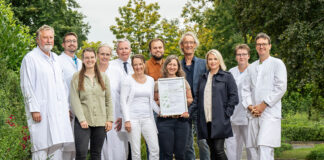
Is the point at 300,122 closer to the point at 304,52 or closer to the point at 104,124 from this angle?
the point at 304,52

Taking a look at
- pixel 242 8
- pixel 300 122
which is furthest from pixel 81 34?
pixel 242 8

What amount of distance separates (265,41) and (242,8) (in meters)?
10.8

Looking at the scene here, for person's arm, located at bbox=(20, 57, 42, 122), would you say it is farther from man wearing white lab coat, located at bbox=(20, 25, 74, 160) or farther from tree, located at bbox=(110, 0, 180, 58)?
tree, located at bbox=(110, 0, 180, 58)

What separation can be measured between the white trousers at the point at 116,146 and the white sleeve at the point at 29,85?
1699 mm

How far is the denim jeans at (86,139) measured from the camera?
624cm

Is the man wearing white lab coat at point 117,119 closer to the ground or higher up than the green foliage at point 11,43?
closer to the ground

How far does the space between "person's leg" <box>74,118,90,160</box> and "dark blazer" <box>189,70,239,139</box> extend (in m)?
1.83

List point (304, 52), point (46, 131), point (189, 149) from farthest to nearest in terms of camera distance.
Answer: point (304, 52), point (189, 149), point (46, 131)

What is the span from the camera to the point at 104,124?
6441mm

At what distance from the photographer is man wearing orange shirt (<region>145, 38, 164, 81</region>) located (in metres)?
7.30

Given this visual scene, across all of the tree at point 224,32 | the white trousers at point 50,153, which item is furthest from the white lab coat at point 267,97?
the tree at point 224,32

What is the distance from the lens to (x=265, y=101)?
22.4 feet

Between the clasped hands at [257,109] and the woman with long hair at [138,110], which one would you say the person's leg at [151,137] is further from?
the clasped hands at [257,109]

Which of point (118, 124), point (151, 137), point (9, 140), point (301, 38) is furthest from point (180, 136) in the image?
point (301, 38)
